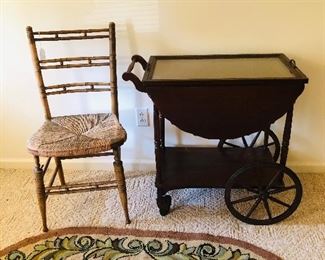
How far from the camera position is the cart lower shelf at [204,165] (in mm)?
1839

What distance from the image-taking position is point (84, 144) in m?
1.66

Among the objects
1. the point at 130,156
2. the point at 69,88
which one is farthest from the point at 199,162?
the point at 69,88

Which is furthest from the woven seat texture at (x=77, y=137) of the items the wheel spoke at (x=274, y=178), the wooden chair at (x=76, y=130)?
the wheel spoke at (x=274, y=178)

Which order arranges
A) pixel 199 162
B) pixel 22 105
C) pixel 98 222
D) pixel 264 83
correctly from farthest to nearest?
1. pixel 22 105
2. pixel 199 162
3. pixel 98 222
4. pixel 264 83

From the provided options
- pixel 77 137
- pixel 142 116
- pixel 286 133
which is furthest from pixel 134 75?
pixel 286 133

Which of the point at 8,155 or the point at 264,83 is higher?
the point at 264,83

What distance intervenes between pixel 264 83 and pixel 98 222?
0.99 metres

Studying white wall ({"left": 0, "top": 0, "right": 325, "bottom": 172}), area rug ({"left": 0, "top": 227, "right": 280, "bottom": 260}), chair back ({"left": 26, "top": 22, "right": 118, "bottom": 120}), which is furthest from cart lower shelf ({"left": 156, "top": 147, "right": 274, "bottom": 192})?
chair back ({"left": 26, "top": 22, "right": 118, "bottom": 120})

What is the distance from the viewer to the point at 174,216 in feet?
6.15

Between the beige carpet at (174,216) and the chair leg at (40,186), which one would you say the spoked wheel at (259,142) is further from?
the chair leg at (40,186)

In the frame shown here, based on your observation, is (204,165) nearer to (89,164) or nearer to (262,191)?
(262,191)

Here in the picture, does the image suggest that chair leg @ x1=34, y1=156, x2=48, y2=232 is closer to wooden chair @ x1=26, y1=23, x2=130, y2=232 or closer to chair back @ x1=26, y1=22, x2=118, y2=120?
wooden chair @ x1=26, y1=23, x2=130, y2=232

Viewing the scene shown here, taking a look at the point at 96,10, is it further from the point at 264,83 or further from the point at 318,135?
the point at 318,135

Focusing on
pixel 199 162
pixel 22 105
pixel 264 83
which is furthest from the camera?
pixel 22 105
